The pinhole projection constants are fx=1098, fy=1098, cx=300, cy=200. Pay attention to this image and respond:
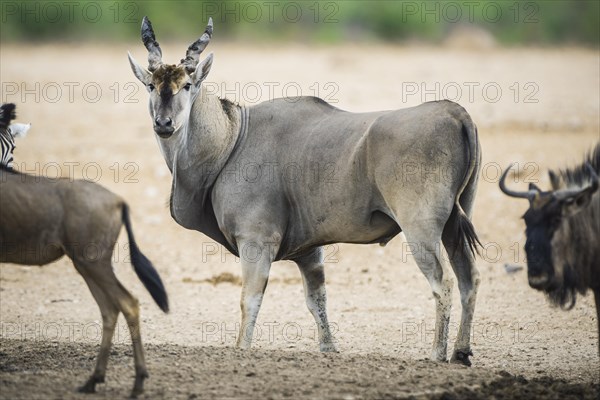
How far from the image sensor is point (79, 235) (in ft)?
28.0

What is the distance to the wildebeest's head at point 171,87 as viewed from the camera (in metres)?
10.6

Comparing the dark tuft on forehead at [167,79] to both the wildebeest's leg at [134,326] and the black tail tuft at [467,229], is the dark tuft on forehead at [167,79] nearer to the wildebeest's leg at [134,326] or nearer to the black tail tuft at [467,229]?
the wildebeest's leg at [134,326]

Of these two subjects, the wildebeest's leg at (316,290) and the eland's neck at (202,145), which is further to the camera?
the wildebeest's leg at (316,290)

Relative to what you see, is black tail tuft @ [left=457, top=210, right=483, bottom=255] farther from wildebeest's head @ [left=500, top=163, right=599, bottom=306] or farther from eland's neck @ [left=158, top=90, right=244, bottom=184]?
eland's neck @ [left=158, top=90, right=244, bottom=184]

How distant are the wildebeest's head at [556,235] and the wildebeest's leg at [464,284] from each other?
62.8 inches

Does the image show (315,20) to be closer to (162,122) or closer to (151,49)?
(151,49)

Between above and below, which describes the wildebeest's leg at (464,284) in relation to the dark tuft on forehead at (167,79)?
below

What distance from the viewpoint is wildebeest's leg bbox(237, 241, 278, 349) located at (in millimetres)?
10750

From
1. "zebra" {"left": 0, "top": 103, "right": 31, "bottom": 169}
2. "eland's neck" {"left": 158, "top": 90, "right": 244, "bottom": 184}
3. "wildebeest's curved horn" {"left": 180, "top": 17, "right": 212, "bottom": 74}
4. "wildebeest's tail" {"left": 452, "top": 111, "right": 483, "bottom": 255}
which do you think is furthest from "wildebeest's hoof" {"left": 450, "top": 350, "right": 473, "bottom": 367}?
"zebra" {"left": 0, "top": 103, "right": 31, "bottom": 169}

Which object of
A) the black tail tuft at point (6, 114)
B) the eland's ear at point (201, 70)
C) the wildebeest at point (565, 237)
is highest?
the eland's ear at point (201, 70)

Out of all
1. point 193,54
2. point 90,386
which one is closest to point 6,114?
point 193,54

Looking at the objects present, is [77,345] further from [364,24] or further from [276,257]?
[364,24]

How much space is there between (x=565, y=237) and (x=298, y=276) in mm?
6860

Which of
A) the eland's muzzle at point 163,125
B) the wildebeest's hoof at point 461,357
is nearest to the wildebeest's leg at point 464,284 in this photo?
the wildebeest's hoof at point 461,357
